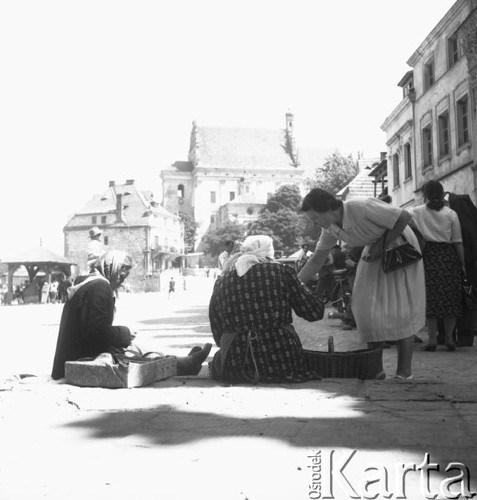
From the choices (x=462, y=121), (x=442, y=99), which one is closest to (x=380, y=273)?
(x=462, y=121)

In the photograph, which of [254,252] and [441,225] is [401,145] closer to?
[441,225]

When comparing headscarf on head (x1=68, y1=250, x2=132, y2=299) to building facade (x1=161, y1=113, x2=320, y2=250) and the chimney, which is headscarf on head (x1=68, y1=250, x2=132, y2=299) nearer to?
the chimney

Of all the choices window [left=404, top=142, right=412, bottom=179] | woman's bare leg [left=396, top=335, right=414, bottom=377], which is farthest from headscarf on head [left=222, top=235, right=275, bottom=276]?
window [left=404, top=142, right=412, bottom=179]

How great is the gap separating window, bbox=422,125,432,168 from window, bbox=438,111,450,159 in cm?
121

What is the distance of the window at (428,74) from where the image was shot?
23453mm

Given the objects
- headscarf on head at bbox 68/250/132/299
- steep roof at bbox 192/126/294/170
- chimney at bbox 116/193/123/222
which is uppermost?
steep roof at bbox 192/126/294/170

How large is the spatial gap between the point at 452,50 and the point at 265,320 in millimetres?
18813

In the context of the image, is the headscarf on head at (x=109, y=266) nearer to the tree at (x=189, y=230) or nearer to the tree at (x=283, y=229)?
the tree at (x=283, y=229)

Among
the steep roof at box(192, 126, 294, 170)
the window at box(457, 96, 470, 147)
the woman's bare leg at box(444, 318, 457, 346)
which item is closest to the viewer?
the woman's bare leg at box(444, 318, 457, 346)

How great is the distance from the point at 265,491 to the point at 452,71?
2040 cm

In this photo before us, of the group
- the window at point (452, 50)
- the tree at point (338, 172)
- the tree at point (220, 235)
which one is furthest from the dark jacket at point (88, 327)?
the tree at point (220, 235)

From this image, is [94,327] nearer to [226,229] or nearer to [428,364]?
[428,364]

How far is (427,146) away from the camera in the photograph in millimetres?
24000

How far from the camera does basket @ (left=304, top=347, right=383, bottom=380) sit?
201 inches
